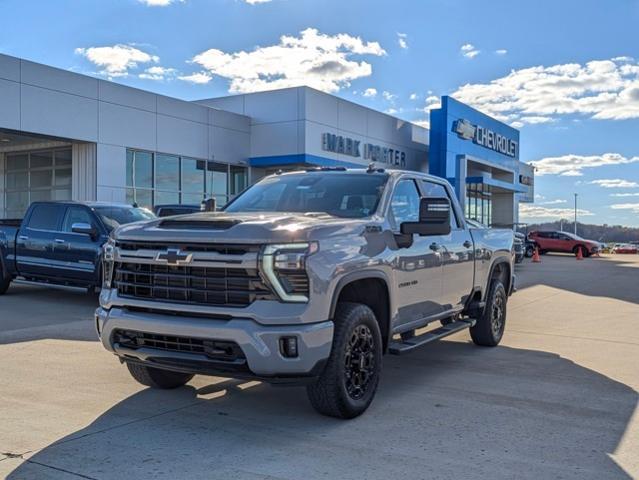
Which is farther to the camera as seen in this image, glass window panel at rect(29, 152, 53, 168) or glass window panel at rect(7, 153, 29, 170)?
glass window panel at rect(7, 153, 29, 170)

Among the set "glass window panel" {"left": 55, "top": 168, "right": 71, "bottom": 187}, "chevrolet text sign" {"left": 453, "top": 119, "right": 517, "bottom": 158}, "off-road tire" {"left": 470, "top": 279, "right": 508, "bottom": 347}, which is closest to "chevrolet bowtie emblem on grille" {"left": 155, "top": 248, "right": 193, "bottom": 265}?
"off-road tire" {"left": 470, "top": 279, "right": 508, "bottom": 347}

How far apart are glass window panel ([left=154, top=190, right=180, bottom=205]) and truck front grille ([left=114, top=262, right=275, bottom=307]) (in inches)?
733

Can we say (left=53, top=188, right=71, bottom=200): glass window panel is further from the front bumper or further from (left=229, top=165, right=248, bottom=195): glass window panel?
the front bumper

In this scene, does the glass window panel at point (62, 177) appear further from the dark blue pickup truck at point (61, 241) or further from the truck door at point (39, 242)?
the truck door at point (39, 242)

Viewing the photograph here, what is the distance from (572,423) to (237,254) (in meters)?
2.91

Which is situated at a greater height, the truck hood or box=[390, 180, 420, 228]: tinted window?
box=[390, 180, 420, 228]: tinted window

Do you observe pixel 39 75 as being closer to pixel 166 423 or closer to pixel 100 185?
pixel 100 185

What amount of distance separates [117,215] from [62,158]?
11.9 m

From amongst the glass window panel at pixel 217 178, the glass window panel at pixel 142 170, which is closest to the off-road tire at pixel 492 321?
the glass window panel at pixel 142 170

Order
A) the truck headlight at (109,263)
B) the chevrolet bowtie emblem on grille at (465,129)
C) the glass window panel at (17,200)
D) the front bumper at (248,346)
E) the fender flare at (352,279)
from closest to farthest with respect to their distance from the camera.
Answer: the front bumper at (248,346), the fender flare at (352,279), the truck headlight at (109,263), the glass window panel at (17,200), the chevrolet bowtie emblem on grille at (465,129)

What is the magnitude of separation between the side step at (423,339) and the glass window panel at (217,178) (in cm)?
1951

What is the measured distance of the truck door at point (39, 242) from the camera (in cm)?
1168

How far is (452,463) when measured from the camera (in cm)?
413

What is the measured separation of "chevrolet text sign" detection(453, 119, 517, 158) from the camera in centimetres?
3578
